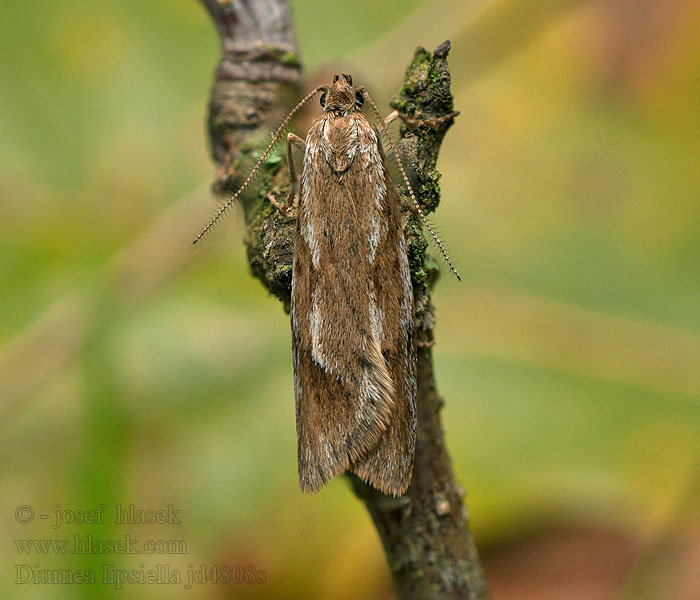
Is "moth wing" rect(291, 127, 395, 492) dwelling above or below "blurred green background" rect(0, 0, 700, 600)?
below

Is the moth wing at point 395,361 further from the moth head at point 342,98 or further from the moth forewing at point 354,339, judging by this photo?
the moth head at point 342,98

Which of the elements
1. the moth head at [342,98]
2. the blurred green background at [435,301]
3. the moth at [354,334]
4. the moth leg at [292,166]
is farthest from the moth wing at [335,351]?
the blurred green background at [435,301]

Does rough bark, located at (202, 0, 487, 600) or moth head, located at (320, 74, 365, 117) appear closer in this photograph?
rough bark, located at (202, 0, 487, 600)

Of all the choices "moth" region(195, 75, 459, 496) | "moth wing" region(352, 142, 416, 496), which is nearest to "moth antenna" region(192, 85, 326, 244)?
"moth" region(195, 75, 459, 496)

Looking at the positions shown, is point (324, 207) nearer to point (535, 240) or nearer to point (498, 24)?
point (535, 240)

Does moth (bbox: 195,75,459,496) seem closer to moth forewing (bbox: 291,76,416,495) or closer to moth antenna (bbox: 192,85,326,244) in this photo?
moth forewing (bbox: 291,76,416,495)

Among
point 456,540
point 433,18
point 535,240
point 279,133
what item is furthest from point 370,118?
point 433,18
